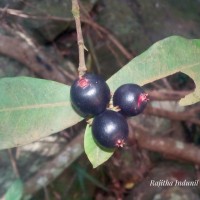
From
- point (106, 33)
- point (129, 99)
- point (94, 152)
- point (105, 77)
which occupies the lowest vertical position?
point (105, 77)

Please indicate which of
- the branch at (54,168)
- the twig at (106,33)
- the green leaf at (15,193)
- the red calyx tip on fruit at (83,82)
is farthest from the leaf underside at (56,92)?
the twig at (106,33)

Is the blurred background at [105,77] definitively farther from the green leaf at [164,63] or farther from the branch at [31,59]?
the green leaf at [164,63]

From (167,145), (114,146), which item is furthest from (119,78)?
(167,145)

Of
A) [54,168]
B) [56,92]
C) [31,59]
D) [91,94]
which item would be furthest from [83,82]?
[31,59]

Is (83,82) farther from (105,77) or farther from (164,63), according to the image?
(105,77)

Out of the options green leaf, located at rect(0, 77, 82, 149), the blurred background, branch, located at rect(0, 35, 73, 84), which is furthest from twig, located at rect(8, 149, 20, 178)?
green leaf, located at rect(0, 77, 82, 149)

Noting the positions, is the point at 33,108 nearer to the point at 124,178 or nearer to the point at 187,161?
the point at 187,161

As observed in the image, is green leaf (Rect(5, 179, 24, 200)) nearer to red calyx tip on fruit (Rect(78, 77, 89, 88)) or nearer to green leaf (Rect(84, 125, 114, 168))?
green leaf (Rect(84, 125, 114, 168))
